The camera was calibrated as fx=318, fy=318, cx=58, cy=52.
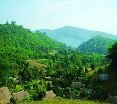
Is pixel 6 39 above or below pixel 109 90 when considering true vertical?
above

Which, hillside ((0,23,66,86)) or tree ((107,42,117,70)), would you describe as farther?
hillside ((0,23,66,86))

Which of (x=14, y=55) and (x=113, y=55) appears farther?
(x=14, y=55)

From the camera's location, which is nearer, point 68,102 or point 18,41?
point 68,102

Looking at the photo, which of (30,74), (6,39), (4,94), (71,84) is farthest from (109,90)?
(6,39)

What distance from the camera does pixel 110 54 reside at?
79.2 meters

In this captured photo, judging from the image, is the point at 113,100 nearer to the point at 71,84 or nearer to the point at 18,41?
the point at 71,84

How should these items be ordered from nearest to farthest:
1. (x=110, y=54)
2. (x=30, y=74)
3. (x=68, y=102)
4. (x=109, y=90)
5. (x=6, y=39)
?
(x=68, y=102), (x=109, y=90), (x=110, y=54), (x=30, y=74), (x=6, y=39)

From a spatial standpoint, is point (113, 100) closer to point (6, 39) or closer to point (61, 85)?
point (61, 85)

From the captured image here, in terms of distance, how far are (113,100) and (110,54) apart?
22.2 m

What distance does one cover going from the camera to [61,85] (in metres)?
77.8

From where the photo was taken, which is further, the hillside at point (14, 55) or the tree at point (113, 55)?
the hillside at point (14, 55)

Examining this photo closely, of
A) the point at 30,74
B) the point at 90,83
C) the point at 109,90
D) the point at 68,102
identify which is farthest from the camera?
the point at 30,74

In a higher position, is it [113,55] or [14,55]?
[113,55]

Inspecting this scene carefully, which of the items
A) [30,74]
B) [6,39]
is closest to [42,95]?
[30,74]
